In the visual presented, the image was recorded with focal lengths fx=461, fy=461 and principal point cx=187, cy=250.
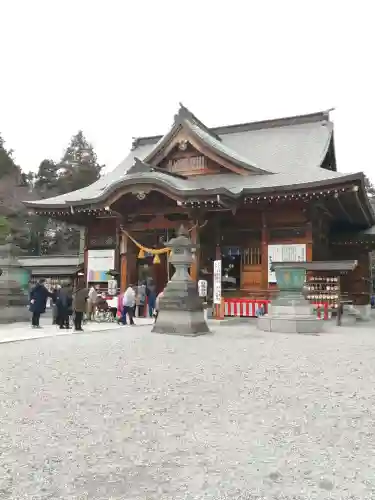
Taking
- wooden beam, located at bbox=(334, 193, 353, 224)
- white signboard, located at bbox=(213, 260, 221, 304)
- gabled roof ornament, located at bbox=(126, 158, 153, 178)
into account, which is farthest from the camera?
gabled roof ornament, located at bbox=(126, 158, 153, 178)

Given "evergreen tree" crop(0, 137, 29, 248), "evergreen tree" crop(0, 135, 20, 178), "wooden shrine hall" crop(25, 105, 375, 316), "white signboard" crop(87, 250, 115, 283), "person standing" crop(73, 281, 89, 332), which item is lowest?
"person standing" crop(73, 281, 89, 332)

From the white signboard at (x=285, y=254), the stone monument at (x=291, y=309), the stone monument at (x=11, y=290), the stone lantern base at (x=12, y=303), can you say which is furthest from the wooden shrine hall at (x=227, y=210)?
the stone lantern base at (x=12, y=303)

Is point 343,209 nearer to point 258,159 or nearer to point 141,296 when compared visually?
point 258,159

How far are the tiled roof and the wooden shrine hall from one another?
5 cm

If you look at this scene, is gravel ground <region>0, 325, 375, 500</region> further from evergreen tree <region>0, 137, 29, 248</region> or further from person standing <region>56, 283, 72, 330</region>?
evergreen tree <region>0, 137, 29, 248</region>

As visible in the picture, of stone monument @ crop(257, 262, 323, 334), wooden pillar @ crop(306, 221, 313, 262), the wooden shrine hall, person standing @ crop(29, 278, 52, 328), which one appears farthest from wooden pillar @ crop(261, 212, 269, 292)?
person standing @ crop(29, 278, 52, 328)

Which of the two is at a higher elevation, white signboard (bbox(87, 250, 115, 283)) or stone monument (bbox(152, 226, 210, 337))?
white signboard (bbox(87, 250, 115, 283))

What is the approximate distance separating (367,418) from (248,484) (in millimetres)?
1831

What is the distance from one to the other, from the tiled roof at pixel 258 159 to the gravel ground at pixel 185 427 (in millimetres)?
9109

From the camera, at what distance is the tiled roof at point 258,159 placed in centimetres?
1564

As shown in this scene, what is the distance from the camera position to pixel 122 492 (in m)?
2.69

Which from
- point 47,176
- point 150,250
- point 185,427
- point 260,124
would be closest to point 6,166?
point 47,176

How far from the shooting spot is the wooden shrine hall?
1548 cm

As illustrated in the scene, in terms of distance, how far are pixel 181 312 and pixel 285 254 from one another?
6.64 m
